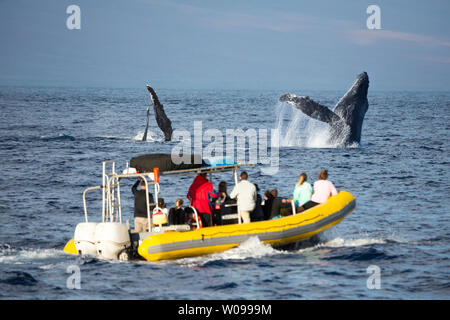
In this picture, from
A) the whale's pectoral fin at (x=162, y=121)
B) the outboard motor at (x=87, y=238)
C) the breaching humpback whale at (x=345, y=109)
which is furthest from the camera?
the whale's pectoral fin at (x=162, y=121)

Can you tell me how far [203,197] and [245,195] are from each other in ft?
3.18

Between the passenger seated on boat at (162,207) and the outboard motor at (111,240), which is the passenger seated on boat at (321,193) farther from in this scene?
the outboard motor at (111,240)

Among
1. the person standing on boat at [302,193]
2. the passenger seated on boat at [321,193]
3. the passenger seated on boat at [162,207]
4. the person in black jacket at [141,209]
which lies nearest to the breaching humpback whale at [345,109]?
the passenger seated on boat at [321,193]

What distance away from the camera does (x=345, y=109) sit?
111 feet

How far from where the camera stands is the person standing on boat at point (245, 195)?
15078mm

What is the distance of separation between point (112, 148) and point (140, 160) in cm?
2290

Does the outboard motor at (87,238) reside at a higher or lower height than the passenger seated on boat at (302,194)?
A: lower

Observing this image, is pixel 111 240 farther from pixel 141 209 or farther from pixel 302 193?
pixel 302 193

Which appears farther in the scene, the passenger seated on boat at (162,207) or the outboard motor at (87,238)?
the passenger seated on boat at (162,207)

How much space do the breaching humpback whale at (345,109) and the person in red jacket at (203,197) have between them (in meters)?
15.5

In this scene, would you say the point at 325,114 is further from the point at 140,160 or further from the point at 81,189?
the point at 140,160

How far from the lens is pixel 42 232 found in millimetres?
17531

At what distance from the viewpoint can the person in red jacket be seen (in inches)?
596
